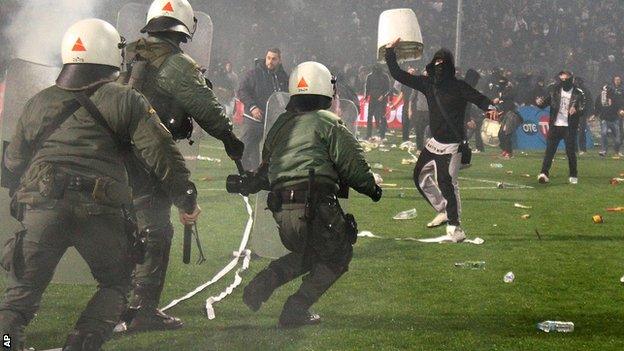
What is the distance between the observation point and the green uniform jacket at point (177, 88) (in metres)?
6.85

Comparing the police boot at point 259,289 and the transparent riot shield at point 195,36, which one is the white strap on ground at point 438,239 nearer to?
the transparent riot shield at point 195,36

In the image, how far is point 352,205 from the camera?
14328mm

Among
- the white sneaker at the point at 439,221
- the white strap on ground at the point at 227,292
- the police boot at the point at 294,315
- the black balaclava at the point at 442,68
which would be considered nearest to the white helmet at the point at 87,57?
the police boot at the point at 294,315

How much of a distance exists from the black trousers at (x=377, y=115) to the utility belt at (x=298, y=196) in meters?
21.0

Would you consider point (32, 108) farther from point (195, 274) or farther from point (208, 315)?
point (195, 274)

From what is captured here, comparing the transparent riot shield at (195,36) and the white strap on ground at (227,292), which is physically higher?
the transparent riot shield at (195,36)

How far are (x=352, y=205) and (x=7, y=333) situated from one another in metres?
9.19

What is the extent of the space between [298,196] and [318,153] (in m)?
0.29

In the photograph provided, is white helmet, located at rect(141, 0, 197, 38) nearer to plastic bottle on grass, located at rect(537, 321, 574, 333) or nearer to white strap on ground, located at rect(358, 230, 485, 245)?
plastic bottle on grass, located at rect(537, 321, 574, 333)

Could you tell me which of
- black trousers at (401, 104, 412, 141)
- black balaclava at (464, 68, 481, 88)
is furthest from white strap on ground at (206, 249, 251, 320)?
black trousers at (401, 104, 412, 141)

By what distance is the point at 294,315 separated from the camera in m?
7.24

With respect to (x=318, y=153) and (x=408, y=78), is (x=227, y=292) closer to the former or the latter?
(x=318, y=153)

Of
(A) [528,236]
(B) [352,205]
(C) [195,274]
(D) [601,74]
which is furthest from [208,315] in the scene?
(D) [601,74]

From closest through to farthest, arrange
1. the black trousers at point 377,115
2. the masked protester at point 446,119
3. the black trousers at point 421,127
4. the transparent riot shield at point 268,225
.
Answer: the transparent riot shield at point 268,225, the masked protester at point 446,119, the black trousers at point 421,127, the black trousers at point 377,115
